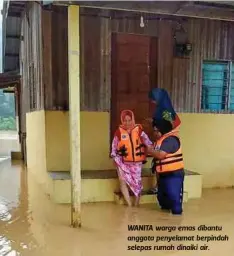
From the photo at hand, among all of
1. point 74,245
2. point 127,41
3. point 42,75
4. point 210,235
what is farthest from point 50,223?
point 127,41

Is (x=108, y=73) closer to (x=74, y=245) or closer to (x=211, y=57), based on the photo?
(x=211, y=57)

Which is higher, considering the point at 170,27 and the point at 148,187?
the point at 170,27

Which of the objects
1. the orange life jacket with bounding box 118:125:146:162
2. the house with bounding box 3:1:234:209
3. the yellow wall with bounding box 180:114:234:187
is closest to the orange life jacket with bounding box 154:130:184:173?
the orange life jacket with bounding box 118:125:146:162

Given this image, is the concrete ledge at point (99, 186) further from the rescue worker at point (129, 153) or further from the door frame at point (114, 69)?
the door frame at point (114, 69)

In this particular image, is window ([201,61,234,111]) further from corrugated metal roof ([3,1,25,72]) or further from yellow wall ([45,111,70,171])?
corrugated metal roof ([3,1,25,72])

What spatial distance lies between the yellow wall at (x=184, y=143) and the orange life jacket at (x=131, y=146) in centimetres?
120

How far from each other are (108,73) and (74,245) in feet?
11.9

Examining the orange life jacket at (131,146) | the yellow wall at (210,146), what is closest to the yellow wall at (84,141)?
the orange life jacket at (131,146)

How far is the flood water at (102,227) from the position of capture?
370 centimetres

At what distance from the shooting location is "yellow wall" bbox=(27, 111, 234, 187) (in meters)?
6.45

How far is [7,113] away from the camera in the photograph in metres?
28.0

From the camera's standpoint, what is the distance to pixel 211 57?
713cm

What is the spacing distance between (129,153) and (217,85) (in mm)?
2765

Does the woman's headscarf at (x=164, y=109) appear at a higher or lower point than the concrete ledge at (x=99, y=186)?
higher
